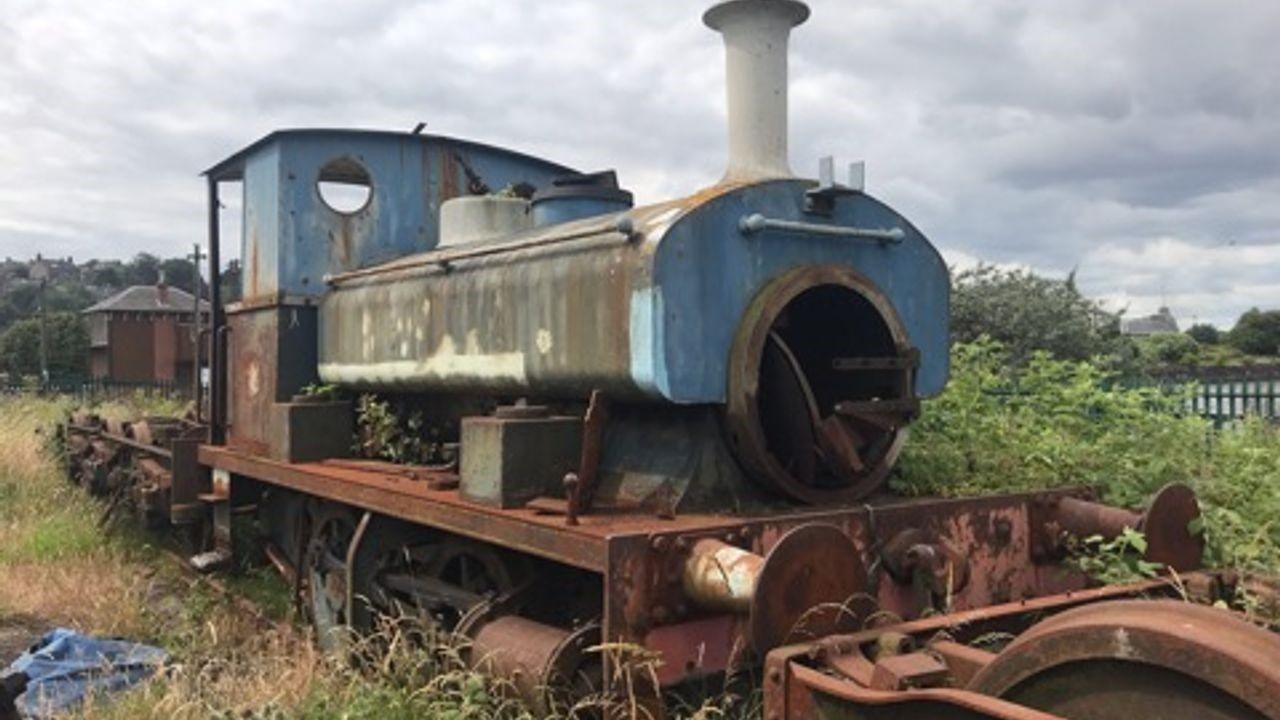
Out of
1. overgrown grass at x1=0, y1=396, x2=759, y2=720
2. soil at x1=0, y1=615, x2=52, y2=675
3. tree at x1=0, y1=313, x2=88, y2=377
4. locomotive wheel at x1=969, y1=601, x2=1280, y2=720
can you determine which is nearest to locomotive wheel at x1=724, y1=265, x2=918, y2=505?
overgrown grass at x1=0, y1=396, x2=759, y2=720

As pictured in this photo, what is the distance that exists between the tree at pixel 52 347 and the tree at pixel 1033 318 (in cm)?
4330

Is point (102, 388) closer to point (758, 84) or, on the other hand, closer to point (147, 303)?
point (147, 303)

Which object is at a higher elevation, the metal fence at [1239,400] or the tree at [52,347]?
the tree at [52,347]

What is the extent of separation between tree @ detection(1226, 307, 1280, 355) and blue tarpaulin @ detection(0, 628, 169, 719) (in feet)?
139

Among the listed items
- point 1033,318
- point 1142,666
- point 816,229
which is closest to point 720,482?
point 816,229

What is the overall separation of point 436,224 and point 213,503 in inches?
90.2

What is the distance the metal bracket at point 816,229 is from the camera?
3793 millimetres

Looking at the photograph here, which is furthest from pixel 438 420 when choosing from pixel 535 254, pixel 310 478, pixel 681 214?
pixel 681 214

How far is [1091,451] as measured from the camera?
551 centimetres

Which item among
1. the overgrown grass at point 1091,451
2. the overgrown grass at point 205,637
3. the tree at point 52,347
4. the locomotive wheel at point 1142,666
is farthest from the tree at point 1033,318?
the tree at point 52,347

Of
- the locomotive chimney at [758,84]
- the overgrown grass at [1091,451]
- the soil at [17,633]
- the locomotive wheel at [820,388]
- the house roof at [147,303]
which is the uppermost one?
the house roof at [147,303]

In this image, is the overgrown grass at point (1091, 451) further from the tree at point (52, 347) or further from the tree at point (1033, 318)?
the tree at point (52, 347)

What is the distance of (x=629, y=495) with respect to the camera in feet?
12.7

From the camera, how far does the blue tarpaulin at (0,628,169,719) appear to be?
14.8 feet
